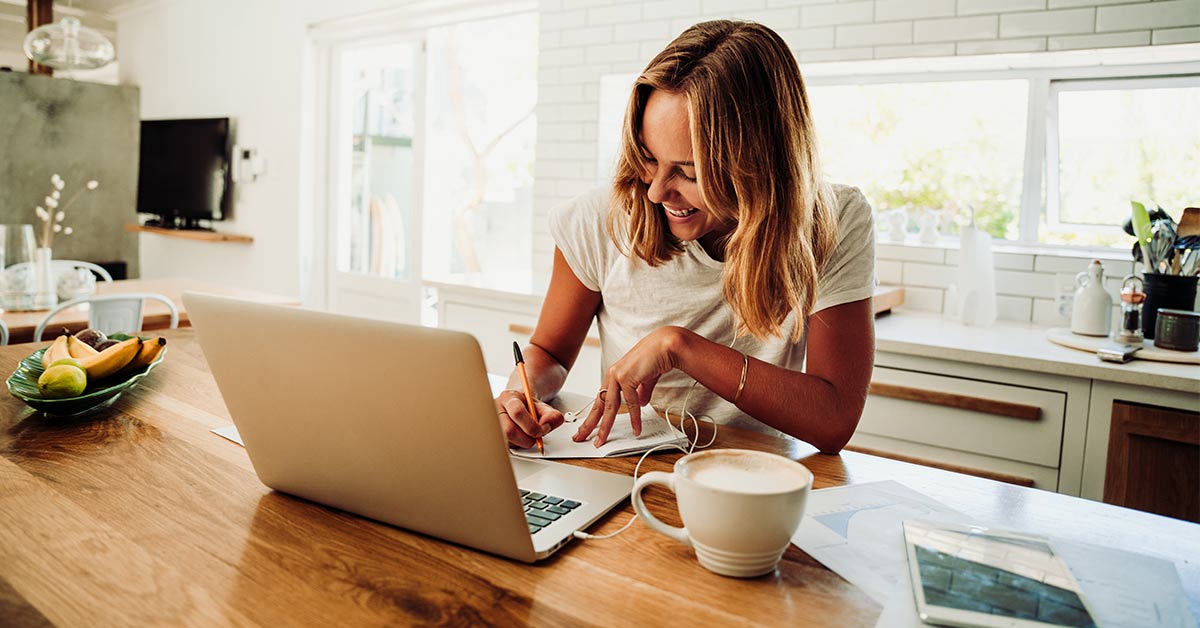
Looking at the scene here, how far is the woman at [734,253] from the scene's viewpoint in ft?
3.84

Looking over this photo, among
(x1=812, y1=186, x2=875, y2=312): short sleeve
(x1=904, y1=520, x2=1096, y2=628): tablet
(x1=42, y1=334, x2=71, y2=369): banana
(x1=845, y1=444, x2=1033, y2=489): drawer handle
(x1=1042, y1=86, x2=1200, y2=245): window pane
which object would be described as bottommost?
(x1=845, y1=444, x2=1033, y2=489): drawer handle

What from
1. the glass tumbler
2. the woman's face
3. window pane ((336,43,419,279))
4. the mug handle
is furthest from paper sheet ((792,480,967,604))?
window pane ((336,43,419,279))

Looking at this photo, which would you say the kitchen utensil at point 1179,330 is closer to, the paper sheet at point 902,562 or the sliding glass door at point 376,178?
the paper sheet at point 902,562

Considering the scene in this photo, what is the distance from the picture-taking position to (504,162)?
4.54m

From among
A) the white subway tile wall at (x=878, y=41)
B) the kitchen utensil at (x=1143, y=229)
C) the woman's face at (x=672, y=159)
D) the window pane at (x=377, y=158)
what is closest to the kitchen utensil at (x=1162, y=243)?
the kitchen utensil at (x=1143, y=229)

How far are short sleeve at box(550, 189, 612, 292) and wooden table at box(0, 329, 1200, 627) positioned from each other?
542 millimetres

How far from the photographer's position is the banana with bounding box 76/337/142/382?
124cm

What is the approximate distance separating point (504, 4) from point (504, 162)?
2.93 feet

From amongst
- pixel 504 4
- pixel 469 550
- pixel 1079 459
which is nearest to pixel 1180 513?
pixel 1079 459

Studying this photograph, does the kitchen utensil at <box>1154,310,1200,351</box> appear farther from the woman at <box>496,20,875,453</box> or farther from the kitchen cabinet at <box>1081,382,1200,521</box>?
the woman at <box>496,20,875,453</box>

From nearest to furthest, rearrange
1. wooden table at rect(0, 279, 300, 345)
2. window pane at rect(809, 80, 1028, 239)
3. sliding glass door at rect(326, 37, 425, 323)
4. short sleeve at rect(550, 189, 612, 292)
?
short sleeve at rect(550, 189, 612, 292), wooden table at rect(0, 279, 300, 345), window pane at rect(809, 80, 1028, 239), sliding glass door at rect(326, 37, 425, 323)

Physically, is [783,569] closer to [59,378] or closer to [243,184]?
[59,378]

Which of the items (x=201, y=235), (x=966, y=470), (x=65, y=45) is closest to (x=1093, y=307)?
(x=966, y=470)

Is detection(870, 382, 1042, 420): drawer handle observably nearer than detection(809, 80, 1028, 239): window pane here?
Yes
